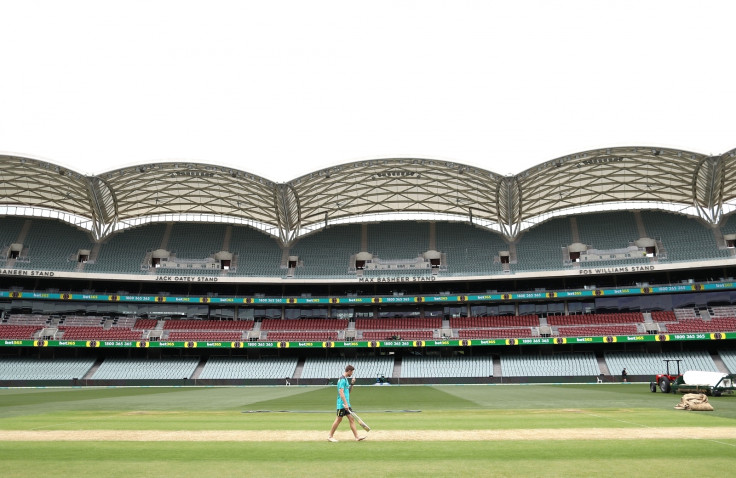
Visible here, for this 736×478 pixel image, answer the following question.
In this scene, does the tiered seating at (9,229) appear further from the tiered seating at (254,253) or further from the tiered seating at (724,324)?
the tiered seating at (724,324)

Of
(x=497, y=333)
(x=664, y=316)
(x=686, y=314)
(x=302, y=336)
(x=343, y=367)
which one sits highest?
(x=686, y=314)

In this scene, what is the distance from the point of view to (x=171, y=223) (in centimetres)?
6569

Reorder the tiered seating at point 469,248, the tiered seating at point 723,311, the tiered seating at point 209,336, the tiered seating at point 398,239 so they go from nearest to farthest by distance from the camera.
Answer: the tiered seating at point 723,311 < the tiered seating at point 209,336 < the tiered seating at point 469,248 < the tiered seating at point 398,239

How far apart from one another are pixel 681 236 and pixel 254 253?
156 ft

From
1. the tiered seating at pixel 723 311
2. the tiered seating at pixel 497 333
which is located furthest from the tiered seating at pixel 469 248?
the tiered seating at pixel 723 311

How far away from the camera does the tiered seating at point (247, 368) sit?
53500mm

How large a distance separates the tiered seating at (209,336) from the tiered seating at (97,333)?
11.9 feet

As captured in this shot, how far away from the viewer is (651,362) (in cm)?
5031

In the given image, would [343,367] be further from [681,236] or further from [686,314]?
[681,236]

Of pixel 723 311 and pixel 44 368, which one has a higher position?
pixel 723 311

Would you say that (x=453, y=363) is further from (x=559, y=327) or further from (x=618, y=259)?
(x=618, y=259)

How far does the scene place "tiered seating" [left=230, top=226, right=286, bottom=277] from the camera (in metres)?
61.4

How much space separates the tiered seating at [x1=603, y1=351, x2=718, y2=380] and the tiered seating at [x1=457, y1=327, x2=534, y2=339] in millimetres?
8075

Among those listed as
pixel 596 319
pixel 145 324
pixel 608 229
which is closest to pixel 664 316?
pixel 596 319
